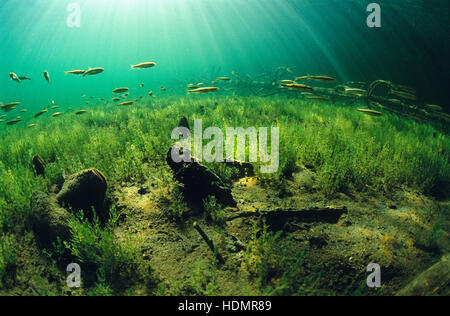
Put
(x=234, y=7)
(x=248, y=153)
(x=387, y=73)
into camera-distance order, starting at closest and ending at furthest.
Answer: (x=248, y=153) < (x=387, y=73) < (x=234, y=7)

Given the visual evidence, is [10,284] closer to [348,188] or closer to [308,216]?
[308,216]

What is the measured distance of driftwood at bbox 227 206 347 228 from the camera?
316 centimetres

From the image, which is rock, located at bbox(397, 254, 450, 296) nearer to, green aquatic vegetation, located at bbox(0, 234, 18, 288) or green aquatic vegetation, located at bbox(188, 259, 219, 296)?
green aquatic vegetation, located at bbox(188, 259, 219, 296)

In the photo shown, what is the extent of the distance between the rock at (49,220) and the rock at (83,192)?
10.1 inches

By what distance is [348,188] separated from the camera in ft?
13.1

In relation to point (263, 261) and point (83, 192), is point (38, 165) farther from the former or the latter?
point (263, 261)

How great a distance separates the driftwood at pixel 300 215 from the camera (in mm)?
3159

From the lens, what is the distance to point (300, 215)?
326 centimetres

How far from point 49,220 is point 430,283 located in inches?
184

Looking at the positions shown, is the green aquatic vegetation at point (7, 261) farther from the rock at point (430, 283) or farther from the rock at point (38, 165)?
the rock at point (430, 283)

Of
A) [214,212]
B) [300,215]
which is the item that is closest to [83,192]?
[214,212]

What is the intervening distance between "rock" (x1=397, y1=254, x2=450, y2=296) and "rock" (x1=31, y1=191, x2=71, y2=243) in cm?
417
